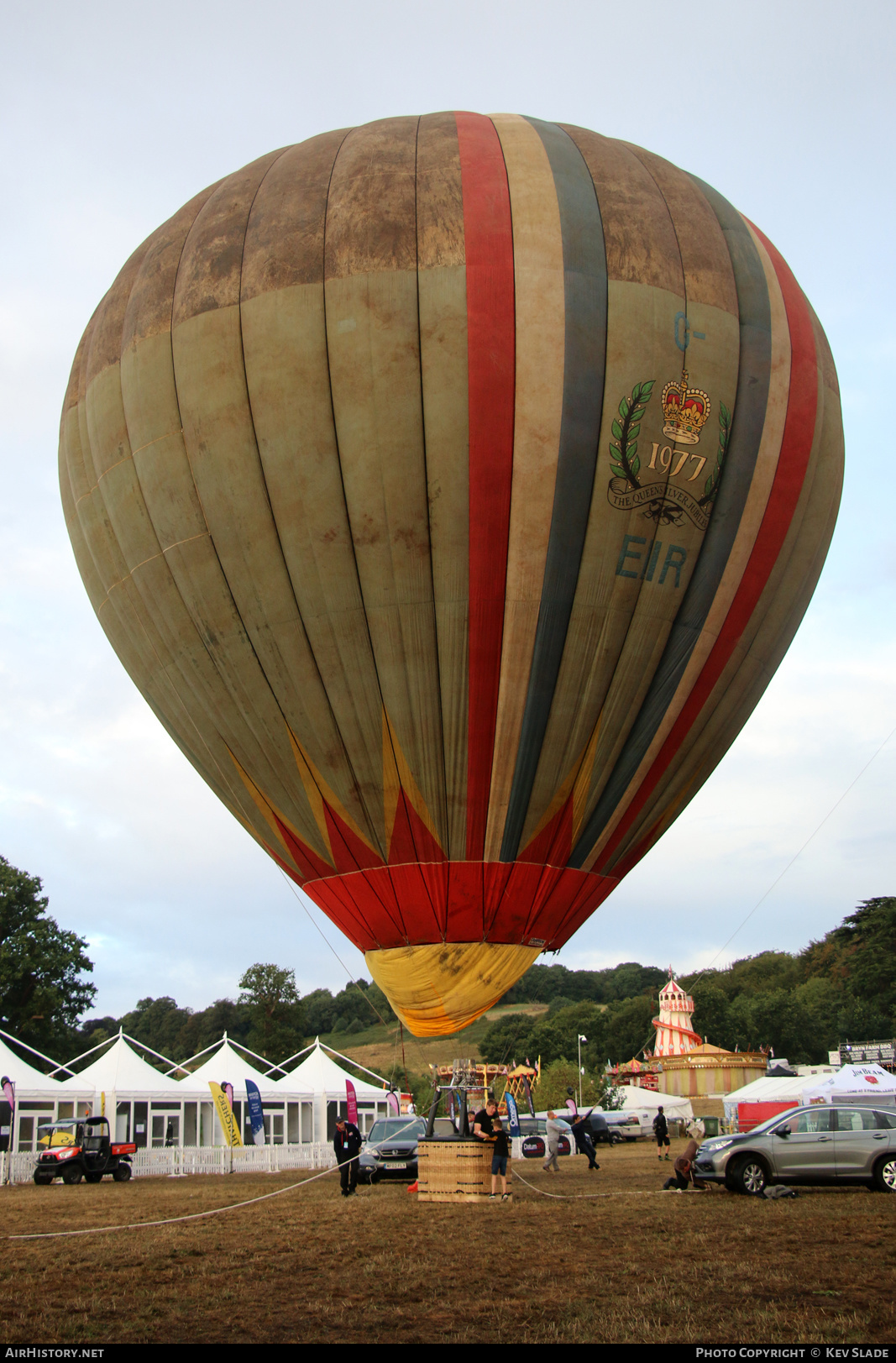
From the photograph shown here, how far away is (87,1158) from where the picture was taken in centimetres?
2298

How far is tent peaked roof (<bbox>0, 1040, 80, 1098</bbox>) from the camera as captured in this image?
26.8m

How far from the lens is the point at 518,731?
42.5 feet

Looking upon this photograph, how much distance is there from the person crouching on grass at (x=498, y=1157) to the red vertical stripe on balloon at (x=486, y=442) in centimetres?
373

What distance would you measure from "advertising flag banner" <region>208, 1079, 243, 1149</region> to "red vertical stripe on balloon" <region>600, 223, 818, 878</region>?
44.4 ft

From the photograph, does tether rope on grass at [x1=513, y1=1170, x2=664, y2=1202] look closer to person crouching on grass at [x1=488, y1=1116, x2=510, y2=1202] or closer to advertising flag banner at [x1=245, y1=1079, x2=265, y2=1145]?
person crouching on grass at [x1=488, y1=1116, x2=510, y2=1202]

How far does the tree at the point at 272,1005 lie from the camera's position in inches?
2557

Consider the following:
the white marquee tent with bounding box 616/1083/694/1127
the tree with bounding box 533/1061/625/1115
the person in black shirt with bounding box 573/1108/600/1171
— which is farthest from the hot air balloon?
the tree with bounding box 533/1061/625/1115

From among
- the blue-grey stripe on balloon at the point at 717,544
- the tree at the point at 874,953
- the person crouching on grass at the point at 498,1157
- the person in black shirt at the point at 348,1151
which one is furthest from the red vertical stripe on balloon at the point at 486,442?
the tree at the point at 874,953

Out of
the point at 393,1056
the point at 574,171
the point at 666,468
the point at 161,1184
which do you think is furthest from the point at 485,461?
the point at 393,1056

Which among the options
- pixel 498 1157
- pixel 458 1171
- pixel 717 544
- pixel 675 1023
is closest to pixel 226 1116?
pixel 498 1157

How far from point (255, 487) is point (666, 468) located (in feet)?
15.4

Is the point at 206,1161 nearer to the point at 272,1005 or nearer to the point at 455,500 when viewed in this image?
the point at 455,500

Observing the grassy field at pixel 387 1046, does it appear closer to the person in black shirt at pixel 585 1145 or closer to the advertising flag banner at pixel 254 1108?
the advertising flag banner at pixel 254 1108
